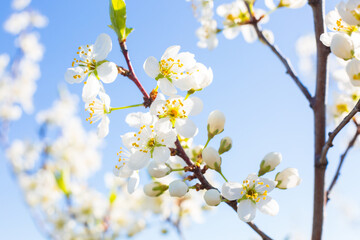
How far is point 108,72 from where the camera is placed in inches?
42.4

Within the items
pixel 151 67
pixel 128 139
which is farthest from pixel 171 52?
pixel 128 139

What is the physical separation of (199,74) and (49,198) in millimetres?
4848

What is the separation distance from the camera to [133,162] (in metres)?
1.09

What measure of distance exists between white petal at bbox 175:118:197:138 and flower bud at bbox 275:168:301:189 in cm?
37

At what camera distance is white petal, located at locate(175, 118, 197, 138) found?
41.9 inches

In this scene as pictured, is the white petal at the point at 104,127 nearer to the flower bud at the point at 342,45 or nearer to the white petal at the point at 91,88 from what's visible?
the white petal at the point at 91,88

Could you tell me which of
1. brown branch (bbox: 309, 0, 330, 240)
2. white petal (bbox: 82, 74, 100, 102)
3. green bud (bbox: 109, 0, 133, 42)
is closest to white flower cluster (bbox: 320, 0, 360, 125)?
brown branch (bbox: 309, 0, 330, 240)

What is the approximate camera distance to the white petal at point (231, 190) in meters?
1.03

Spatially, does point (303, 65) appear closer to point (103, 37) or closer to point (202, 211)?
point (202, 211)

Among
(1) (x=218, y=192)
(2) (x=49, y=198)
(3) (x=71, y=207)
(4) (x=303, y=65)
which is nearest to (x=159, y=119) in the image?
(1) (x=218, y=192)

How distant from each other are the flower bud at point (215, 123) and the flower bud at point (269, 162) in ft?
0.60

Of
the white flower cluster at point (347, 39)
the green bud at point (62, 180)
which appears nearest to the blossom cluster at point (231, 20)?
the white flower cluster at point (347, 39)

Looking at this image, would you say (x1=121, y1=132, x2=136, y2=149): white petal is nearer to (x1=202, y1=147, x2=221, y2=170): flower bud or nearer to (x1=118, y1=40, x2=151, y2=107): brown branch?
(x1=118, y1=40, x2=151, y2=107): brown branch

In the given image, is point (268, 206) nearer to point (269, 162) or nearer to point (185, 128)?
point (269, 162)
